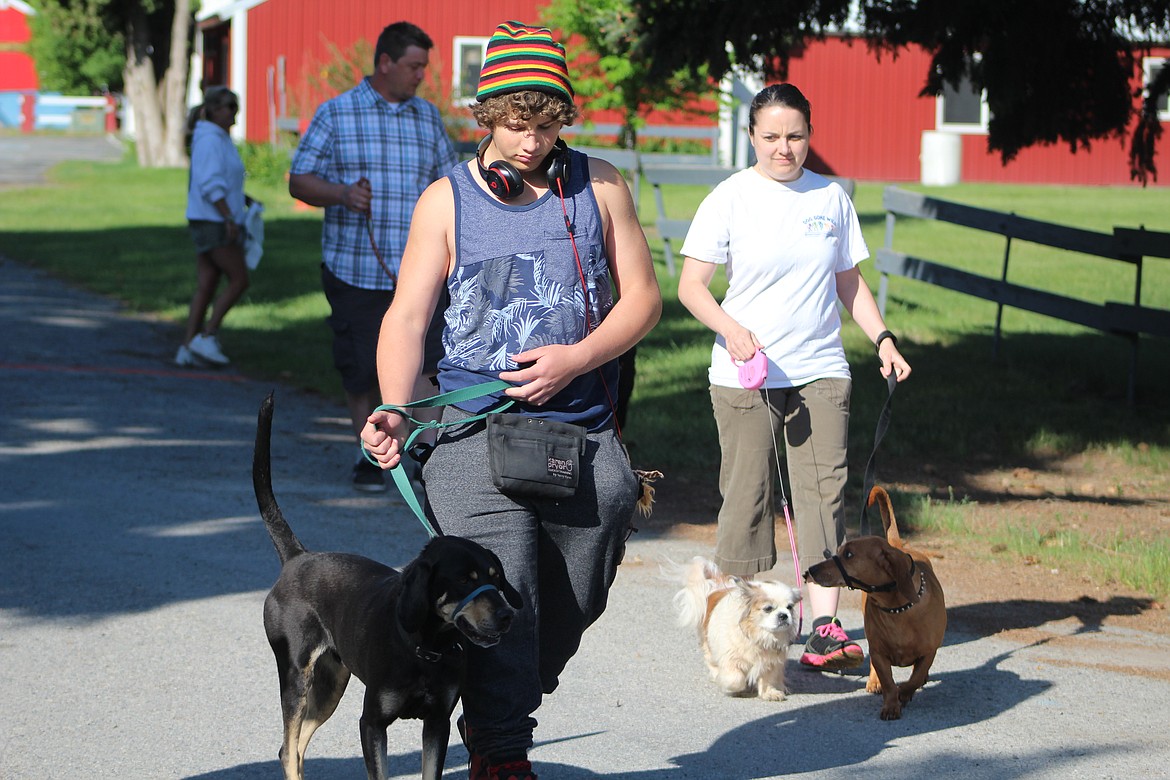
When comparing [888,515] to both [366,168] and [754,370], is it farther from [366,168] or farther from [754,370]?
[366,168]

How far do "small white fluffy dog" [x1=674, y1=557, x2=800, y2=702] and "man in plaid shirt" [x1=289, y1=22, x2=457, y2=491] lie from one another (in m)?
2.97

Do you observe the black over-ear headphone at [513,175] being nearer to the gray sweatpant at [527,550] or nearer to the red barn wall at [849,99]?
the gray sweatpant at [527,550]

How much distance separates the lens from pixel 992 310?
49.7ft

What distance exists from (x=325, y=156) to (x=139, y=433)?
2556 millimetres

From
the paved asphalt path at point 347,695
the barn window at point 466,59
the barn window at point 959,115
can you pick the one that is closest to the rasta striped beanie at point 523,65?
the paved asphalt path at point 347,695

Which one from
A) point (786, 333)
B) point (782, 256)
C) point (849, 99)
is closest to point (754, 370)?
point (786, 333)

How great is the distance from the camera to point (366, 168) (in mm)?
7422

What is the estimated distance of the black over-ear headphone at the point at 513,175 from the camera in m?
3.52

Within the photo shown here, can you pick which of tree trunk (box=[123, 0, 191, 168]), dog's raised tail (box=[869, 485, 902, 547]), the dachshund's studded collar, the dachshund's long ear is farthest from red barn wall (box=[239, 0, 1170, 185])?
the dachshund's long ear

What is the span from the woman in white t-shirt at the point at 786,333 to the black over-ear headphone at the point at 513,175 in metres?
1.45

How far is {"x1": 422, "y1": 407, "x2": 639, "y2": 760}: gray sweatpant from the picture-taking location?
Answer: 11.7ft

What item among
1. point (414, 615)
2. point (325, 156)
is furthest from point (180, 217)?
A: point (414, 615)

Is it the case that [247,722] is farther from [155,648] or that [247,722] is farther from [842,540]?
[842,540]

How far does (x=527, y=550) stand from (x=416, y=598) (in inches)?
17.2
